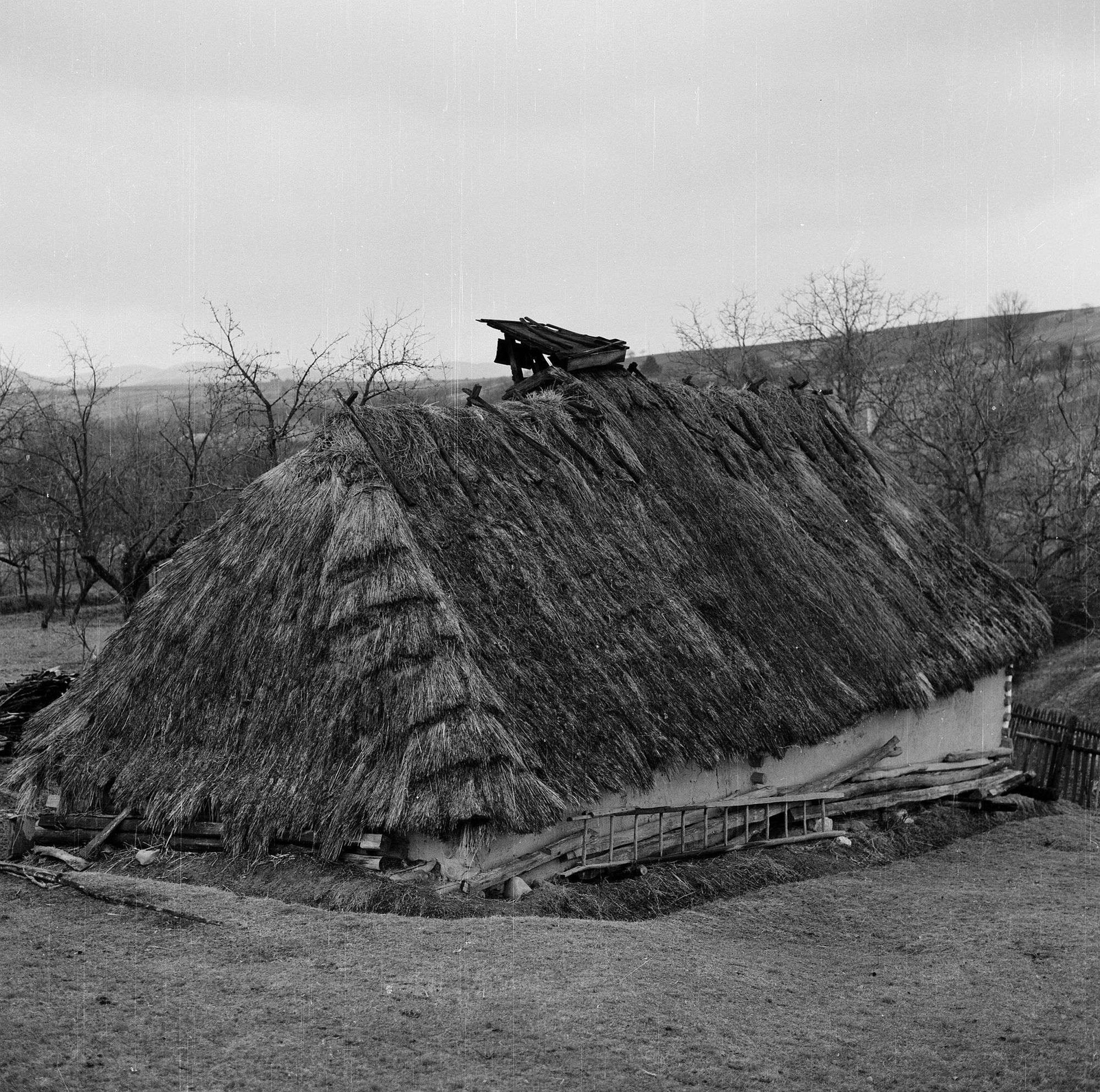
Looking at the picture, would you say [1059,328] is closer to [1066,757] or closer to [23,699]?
[1066,757]

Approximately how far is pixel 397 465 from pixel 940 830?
8549 millimetres

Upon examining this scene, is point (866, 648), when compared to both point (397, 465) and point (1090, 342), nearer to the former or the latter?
point (397, 465)

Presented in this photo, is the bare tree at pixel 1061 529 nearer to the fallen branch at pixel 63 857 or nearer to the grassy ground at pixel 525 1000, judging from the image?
the grassy ground at pixel 525 1000

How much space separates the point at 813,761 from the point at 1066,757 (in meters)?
7.31

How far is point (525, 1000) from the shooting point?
7.50 m

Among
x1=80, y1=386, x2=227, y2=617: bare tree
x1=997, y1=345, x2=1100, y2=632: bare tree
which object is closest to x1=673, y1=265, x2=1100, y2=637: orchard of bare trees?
x1=997, y1=345, x2=1100, y2=632: bare tree

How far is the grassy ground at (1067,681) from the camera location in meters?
29.5

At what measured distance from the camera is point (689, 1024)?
7363 mm

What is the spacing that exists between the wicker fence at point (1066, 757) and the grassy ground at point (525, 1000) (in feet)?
30.0

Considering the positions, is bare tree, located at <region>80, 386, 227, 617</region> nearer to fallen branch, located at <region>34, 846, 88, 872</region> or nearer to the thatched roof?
the thatched roof

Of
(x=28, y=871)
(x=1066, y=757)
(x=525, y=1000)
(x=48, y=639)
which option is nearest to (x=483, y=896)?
(x=525, y=1000)

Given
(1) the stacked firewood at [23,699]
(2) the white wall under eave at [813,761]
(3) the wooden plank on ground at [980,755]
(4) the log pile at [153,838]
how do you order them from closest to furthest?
(4) the log pile at [153,838] < (2) the white wall under eave at [813,761] < (1) the stacked firewood at [23,699] < (3) the wooden plank on ground at [980,755]

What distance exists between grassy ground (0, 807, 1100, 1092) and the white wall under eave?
106 cm

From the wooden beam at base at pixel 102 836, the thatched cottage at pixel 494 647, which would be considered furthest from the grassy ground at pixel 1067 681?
the wooden beam at base at pixel 102 836
